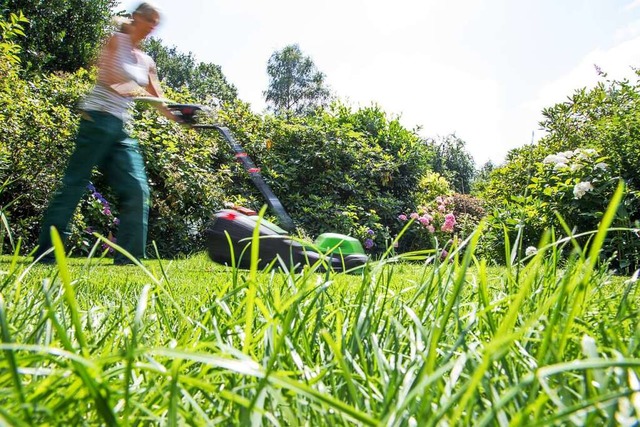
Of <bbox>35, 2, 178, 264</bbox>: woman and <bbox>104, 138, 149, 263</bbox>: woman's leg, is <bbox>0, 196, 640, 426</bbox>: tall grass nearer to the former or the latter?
<bbox>35, 2, 178, 264</bbox>: woman

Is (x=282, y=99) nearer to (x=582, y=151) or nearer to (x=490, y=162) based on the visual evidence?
(x=490, y=162)

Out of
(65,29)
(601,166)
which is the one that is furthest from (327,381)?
(65,29)

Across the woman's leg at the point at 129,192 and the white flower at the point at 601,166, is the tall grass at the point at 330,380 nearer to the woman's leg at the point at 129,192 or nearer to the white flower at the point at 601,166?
the woman's leg at the point at 129,192

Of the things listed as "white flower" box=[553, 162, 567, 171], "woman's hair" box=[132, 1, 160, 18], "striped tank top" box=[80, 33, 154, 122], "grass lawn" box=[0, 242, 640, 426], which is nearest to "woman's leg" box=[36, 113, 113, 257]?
"striped tank top" box=[80, 33, 154, 122]

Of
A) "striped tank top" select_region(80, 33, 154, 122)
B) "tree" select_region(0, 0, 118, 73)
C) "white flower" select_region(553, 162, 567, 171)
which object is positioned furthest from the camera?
"tree" select_region(0, 0, 118, 73)

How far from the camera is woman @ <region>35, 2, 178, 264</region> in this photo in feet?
13.2

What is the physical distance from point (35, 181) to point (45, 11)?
45.8ft

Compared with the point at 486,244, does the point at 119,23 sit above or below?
above

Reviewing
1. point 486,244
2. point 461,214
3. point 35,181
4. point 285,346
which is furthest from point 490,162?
point 285,346

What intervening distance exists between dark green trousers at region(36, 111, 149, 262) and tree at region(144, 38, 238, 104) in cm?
4104

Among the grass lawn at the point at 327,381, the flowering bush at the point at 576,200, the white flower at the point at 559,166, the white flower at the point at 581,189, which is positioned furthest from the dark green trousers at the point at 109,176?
the white flower at the point at 559,166

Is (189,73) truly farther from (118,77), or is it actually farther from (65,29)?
(118,77)

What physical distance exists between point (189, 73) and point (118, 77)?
A: 45.9 m

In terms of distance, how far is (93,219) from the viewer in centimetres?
672
